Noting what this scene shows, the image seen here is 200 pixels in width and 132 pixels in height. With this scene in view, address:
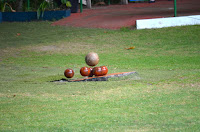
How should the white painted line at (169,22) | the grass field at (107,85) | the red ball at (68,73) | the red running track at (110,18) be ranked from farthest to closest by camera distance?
the red running track at (110,18) < the white painted line at (169,22) < the red ball at (68,73) < the grass field at (107,85)

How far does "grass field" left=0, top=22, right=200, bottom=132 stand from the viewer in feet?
19.5

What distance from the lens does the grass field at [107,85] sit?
19.5 ft

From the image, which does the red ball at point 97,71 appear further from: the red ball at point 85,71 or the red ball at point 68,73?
the red ball at point 68,73

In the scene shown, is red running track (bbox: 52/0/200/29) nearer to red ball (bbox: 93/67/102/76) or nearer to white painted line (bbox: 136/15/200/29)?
white painted line (bbox: 136/15/200/29)

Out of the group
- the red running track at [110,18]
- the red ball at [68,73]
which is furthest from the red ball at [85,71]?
the red running track at [110,18]

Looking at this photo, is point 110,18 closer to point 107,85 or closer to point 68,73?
point 68,73

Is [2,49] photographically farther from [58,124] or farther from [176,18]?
[58,124]

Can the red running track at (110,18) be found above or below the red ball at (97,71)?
above

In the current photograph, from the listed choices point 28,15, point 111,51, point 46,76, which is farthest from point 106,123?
point 28,15

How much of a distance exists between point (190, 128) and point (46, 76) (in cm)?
673

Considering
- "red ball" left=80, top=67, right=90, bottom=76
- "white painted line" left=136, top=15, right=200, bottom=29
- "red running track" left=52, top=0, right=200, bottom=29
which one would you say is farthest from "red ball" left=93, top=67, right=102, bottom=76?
"red running track" left=52, top=0, right=200, bottom=29

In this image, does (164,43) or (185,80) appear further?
(164,43)

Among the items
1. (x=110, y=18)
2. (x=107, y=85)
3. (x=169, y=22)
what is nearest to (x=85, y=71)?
(x=107, y=85)

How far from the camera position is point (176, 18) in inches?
794
